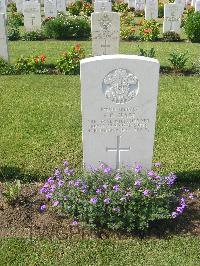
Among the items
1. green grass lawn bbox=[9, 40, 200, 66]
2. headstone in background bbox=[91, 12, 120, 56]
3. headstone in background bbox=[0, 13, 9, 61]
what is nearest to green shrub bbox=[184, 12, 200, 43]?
green grass lawn bbox=[9, 40, 200, 66]

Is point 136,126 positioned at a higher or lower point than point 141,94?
lower

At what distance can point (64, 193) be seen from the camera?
4828mm

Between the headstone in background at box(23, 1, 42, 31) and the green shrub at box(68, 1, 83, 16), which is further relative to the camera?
the green shrub at box(68, 1, 83, 16)

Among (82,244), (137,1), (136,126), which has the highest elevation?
(137,1)

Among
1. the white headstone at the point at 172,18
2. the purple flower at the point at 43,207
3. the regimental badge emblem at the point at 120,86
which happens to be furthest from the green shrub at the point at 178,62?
the purple flower at the point at 43,207

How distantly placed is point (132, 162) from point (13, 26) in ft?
40.4

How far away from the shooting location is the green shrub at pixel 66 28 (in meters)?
16.0

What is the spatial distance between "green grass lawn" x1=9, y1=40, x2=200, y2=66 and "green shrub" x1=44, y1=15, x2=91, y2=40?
1.61ft

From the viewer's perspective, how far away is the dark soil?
4.78 m

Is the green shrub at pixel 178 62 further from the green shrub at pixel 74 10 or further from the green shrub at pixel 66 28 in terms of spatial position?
the green shrub at pixel 74 10

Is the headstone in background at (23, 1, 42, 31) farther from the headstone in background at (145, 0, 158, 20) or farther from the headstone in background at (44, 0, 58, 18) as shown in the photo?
the headstone in background at (145, 0, 158, 20)

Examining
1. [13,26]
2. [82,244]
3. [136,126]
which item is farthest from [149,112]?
[13,26]

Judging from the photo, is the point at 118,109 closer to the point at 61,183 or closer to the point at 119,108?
the point at 119,108

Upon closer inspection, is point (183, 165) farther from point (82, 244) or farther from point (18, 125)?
point (18, 125)
